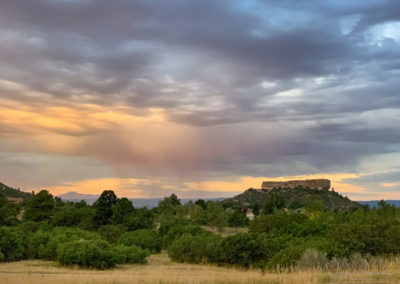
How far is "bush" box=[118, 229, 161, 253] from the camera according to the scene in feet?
180

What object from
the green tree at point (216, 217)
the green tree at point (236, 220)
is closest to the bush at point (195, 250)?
the green tree at point (216, 217)

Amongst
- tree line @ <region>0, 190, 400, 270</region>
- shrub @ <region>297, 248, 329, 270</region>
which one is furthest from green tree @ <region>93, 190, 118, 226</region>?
shrub @ <region>297, 248, 329, 270</region>

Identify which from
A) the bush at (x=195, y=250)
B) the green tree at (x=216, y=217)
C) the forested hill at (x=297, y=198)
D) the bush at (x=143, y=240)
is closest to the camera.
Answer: the bush at (x=195, y=250)

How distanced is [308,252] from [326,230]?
2051 cm

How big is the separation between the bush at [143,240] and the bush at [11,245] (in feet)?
37.8

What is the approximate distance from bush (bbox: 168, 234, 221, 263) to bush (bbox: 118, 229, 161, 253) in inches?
301

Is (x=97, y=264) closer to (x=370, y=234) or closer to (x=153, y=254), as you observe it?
(x=153, y=254)

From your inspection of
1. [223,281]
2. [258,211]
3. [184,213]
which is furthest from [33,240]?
[258,211]

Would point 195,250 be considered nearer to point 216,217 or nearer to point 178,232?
point 178,232

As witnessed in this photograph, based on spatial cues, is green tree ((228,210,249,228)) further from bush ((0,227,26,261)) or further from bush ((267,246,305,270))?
bush ((267,246,305,270))

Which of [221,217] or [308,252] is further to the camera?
[221,217]

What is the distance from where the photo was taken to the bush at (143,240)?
5484cm

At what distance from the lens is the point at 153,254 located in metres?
56.2

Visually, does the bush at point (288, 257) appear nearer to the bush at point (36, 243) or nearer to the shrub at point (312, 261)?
the shrub at point (312, 261)
